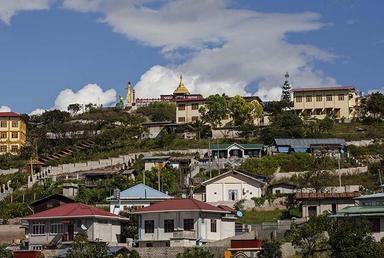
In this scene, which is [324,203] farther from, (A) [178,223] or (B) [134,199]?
(B) [134,199]

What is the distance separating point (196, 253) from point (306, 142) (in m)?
41.5

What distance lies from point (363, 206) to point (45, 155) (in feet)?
162

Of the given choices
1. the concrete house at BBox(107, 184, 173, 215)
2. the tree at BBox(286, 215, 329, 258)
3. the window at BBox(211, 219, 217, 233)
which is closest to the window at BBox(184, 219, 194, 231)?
the window at BBox(211, 219, 217, 233)

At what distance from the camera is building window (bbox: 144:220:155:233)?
5031cm

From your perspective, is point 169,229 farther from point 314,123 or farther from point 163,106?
point 163,106

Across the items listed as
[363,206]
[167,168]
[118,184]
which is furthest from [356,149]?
[363,206]

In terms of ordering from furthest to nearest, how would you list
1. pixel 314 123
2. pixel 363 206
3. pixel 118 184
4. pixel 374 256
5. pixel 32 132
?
pixel 32 132 → pixel 314 123 → pixel 118 184 → pixel 363 206 → pixel 374 256

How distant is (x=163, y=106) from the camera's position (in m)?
119

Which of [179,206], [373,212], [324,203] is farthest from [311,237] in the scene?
[324,203]

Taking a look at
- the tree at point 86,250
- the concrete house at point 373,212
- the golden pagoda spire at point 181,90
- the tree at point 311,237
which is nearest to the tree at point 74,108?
the golden pagoda spire at point 181,90

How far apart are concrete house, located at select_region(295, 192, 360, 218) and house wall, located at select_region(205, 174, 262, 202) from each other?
33.7ft

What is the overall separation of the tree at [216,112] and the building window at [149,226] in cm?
4330

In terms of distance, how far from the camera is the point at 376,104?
91938mm

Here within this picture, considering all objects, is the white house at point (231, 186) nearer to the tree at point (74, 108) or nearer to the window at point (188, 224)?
the window at point (188, 224)
